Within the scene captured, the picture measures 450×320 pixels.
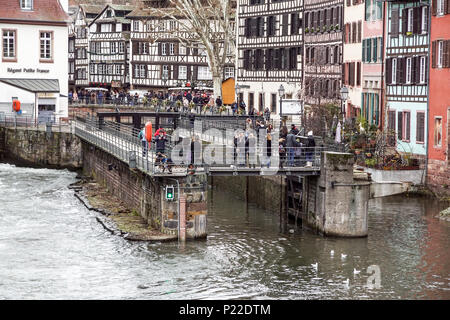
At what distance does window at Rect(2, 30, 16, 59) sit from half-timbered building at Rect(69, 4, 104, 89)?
134 ft

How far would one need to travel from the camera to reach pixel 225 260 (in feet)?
111

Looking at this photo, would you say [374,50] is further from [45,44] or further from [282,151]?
[282,151]

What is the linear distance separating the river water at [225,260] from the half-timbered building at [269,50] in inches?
1234

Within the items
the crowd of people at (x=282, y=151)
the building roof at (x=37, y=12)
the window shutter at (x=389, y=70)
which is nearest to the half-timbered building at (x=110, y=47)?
the building roof at (x=37, y=12)

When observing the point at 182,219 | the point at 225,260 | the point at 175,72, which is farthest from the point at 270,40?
the point at 225,260

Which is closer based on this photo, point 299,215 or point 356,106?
point 299,215

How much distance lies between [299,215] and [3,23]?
3334cm

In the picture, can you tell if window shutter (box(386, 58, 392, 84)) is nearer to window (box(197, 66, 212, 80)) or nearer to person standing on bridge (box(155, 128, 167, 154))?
person standing on bridge (box(155, 128, 167, 154))

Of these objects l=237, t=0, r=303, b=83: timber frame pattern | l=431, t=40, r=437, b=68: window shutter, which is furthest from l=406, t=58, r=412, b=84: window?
l=237, t=0, r=303, b=83: timber frame pattern

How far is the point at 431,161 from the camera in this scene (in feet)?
160

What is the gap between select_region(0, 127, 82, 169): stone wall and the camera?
63.3m
